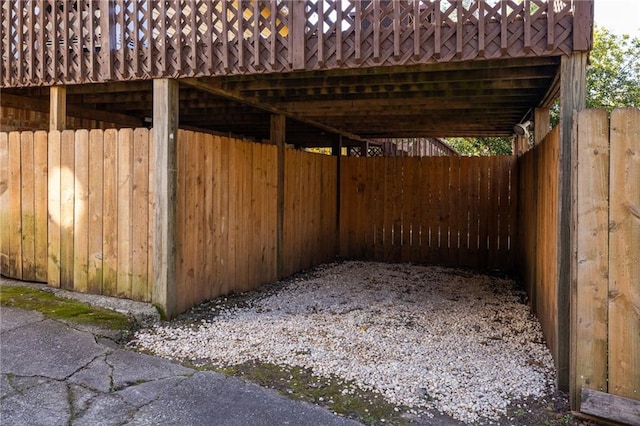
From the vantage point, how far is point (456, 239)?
7941mm

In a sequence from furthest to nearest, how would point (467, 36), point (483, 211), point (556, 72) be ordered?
point (483, 211) < point (556, 72) < point (467, 36)

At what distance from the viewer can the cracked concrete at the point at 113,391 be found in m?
2.64

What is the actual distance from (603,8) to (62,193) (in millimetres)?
12004

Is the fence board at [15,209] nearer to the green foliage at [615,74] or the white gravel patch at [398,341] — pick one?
the white gravel patch at [398,341]

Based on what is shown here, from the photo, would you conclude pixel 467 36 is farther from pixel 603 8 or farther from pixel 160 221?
pixel 603 8

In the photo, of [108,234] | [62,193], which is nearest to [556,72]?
[108,234]

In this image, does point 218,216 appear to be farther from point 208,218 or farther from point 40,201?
point 40,201

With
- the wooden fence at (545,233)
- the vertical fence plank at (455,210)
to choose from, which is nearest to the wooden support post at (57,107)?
the wooden fence at (545,233)

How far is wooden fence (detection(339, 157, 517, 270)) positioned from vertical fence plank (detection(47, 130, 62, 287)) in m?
4.78

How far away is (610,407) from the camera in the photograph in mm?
2578

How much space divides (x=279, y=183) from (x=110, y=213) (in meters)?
2.39

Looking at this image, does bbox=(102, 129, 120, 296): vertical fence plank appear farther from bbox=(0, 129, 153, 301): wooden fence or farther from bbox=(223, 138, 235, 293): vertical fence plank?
bbox=(223, 138, 235, 293): vertical fence plank

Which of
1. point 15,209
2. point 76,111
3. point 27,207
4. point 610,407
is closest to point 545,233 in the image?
point 610,407

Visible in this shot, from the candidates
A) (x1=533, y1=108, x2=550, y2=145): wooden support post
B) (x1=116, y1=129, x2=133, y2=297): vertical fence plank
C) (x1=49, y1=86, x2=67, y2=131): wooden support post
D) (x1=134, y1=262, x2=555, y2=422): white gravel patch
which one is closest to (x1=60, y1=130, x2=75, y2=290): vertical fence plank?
(x1=49, y1=86, x2=67, y2=131): wooden support post
